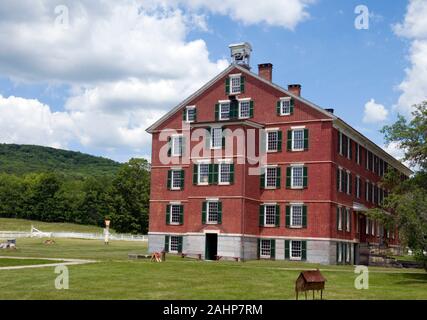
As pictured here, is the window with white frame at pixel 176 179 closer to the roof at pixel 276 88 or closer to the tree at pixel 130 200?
the roof at pixel 276 88

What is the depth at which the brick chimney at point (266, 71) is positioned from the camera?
50.8 metres

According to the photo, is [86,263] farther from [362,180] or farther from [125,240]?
[125,240]

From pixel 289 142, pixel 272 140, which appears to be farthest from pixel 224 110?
pixel 289 142

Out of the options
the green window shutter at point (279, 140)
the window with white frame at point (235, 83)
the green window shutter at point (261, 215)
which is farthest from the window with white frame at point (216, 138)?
the green window shutter at point (261, 215)

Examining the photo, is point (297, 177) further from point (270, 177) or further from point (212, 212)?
point (212, 212)

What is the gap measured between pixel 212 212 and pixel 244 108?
888 cm

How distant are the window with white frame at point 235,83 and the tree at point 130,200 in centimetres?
4760

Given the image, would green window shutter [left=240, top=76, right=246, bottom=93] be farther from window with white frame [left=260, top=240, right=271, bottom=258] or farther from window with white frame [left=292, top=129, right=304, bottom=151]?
window with white frame [left=260, top=240, right=271, bottom=258]

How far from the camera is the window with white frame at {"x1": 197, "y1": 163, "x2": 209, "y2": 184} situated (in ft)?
158

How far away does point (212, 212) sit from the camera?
47.2m

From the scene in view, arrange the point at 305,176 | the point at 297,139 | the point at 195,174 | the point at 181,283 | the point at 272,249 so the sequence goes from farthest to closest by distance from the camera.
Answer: the point at 195,174 < the point at 272,249 < the point at 297,139 < the point at 305,176 < the point at 181,283

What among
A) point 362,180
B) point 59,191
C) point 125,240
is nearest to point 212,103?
point 362,180

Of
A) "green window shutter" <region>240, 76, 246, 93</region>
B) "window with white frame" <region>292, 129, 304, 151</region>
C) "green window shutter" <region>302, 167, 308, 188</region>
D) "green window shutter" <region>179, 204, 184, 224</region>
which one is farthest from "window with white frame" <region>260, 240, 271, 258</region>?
"green window shutter" <region>240, 76, 246, 93</region>
